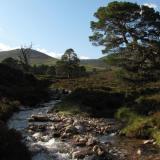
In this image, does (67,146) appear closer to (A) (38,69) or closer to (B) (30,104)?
(B) (30,104)

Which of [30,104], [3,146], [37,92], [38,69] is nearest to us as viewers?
[3,146]

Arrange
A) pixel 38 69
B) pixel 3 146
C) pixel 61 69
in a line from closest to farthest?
pixel 3 146 < pixel 61 69 < pixel 38 69

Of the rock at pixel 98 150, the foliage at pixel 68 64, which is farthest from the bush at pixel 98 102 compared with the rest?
A: the foliage at pixel 68 64

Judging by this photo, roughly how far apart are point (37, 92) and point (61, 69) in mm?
77278

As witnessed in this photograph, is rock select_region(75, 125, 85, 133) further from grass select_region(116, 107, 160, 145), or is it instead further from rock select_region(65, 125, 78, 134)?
grass select_region(116, 107, 160, 145)

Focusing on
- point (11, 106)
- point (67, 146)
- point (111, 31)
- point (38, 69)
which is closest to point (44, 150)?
point (67, 146)

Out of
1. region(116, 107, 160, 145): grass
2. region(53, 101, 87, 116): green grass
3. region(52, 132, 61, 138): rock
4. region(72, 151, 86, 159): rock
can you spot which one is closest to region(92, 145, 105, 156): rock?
region(72, 151, 86, 159): rock

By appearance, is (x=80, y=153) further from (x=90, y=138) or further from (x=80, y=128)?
(x=80, y=128)

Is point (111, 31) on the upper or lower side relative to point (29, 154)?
upper

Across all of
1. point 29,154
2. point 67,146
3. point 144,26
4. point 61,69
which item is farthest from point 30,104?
point 61,69

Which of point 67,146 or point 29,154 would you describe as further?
point 67,146

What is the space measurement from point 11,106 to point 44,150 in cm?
1724

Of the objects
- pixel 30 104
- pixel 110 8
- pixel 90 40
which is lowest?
pixel 30 104

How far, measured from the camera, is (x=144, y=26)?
4825cm
